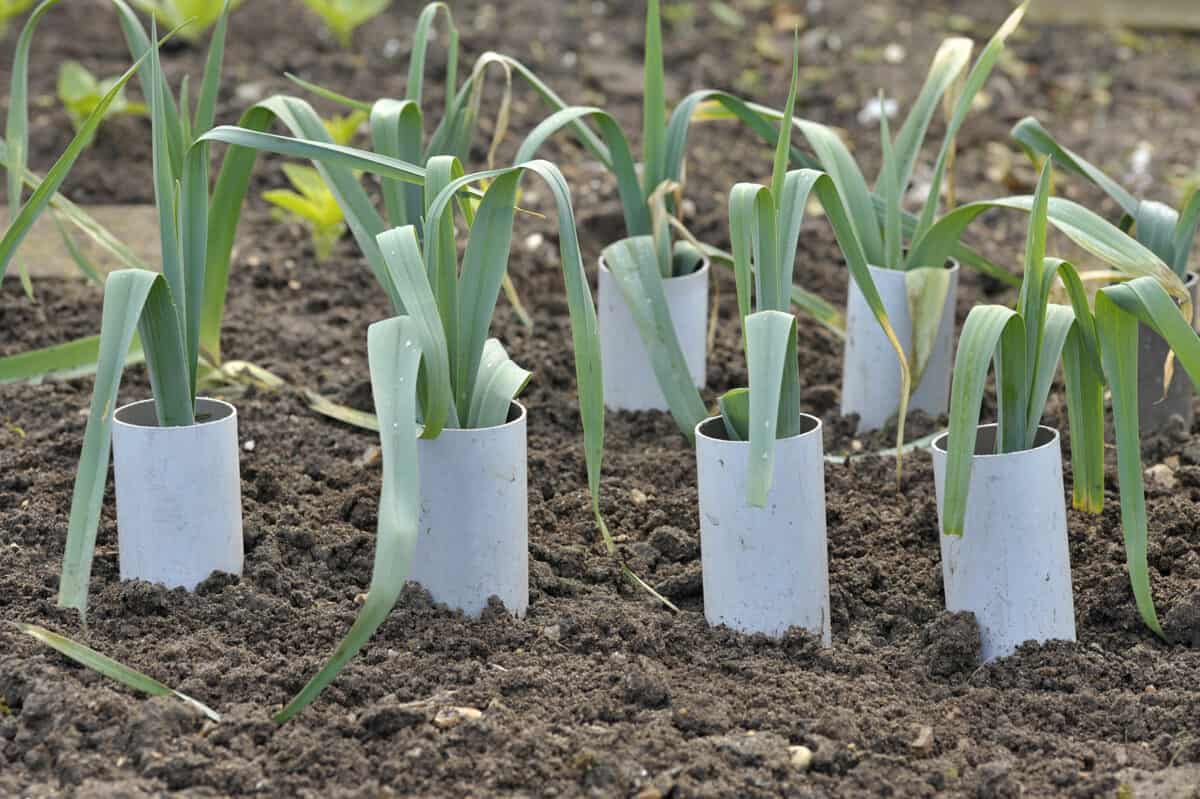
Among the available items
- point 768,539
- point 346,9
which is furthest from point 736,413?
point 346,9

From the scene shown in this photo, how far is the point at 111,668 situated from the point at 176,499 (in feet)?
0.87

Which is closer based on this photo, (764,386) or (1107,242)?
(764,386)

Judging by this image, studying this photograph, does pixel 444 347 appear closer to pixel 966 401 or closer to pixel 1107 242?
pixel 966 401

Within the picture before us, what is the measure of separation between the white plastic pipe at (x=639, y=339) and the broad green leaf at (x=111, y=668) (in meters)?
0.99

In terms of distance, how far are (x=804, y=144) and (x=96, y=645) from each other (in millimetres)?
2537

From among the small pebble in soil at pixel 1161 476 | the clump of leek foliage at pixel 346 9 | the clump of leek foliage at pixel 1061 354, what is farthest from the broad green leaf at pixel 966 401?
the clump of leek foliage at pixel 346 9

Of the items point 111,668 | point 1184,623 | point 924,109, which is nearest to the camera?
point 111,668

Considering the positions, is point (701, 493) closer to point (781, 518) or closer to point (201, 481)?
point (781, 518)

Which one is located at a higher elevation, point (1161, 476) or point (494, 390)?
point (494, 390)

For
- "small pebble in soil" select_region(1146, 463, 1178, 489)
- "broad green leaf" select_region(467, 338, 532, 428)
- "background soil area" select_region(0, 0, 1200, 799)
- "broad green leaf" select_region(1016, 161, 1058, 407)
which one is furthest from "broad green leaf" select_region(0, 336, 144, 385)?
"small pebble in soil" select_region(1146, 463, 1178, 489)

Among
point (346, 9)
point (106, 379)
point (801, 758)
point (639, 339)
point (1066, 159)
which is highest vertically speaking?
point (346, 9)

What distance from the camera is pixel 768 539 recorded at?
150cm

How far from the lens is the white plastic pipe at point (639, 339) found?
2.16m

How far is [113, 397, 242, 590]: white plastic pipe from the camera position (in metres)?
1.54
